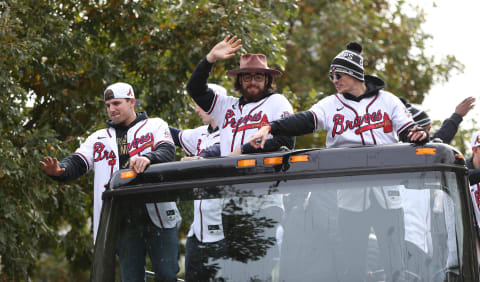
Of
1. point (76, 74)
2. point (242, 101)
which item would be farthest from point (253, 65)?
point (76, 74)

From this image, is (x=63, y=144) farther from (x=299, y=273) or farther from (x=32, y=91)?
(x=299, y=273)

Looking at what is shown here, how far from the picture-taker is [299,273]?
13.6 ft

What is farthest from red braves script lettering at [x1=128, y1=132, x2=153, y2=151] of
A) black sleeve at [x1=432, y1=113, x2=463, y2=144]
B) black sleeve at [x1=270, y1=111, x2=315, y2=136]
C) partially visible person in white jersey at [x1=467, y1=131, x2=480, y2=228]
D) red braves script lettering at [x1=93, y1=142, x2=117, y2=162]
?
black sleeve at [x1=432, y1=113, x2=463, y2=144]

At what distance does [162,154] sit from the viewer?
5160 mm

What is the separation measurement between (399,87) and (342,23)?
1.99 m

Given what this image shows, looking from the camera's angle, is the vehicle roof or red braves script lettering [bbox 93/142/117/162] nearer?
the vehicle roof

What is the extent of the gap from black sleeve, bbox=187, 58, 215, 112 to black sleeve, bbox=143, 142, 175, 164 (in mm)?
534

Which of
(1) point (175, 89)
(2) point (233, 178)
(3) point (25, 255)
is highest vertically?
(1) point (175, 89)

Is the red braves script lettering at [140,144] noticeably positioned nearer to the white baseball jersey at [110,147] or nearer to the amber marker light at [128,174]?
the white baseball jersey at [110,147]

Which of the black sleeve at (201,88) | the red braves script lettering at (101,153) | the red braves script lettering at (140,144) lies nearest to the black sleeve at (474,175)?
the black sleeve at (201,88)

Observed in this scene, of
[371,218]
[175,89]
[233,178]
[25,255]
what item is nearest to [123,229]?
[233,178]

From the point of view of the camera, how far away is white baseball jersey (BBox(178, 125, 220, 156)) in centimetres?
658

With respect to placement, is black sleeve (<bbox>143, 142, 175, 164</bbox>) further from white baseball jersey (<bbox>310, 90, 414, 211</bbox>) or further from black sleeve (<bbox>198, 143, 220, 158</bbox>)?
white baseball jersey (<bbox>310, 90, 414, 211</bbox>)

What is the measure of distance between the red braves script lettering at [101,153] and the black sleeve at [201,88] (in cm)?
74
